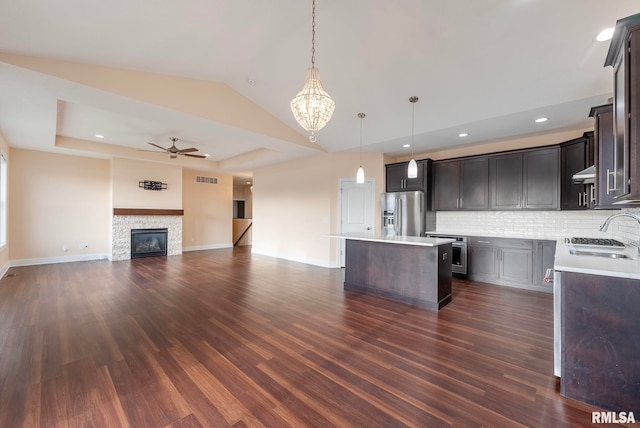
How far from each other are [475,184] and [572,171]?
1.40 meters

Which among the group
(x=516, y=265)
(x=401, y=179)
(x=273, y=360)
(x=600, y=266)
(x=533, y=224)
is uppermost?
(x=401, y=179)

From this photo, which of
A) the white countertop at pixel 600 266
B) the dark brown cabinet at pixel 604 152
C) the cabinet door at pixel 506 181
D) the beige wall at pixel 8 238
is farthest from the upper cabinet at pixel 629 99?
the beige wall at pixel 8 238

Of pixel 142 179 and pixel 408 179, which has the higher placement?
pixel 142 179

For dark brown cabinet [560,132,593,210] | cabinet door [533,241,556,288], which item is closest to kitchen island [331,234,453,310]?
cabinet door [533,241,556,288]

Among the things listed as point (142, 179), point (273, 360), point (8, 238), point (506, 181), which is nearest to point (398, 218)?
point (506, 181)

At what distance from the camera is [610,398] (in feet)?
5.69

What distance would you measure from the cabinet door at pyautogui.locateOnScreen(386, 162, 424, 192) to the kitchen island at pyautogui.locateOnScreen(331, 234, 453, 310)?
7.10 ft

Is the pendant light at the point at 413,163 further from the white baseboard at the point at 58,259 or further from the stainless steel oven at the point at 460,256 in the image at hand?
the white baseboard at the point at 58,259

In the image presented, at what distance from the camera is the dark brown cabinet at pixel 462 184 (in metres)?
5.16

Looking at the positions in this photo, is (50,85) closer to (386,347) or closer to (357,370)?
(357,370)

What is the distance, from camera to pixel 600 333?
1.77m

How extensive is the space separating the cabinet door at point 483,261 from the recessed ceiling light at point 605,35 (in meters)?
3.20

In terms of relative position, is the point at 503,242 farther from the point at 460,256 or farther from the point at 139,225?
the point at 139,225

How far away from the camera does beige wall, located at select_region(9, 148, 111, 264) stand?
6121 mm
